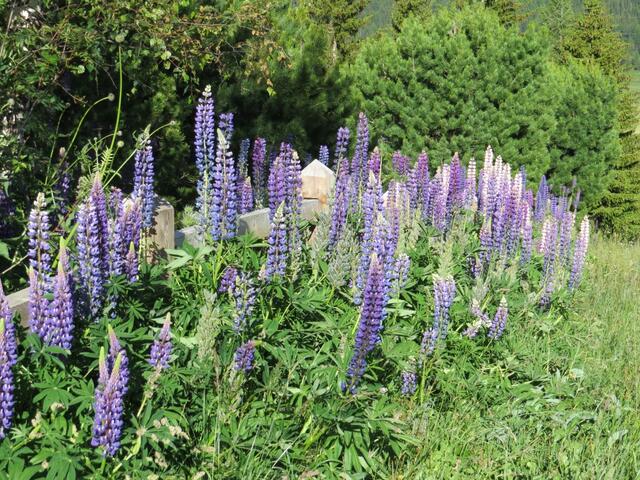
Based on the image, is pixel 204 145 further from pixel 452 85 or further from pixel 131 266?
pixel 452 85

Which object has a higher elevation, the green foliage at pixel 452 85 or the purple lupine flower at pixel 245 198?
the green foliage at pixel 452 85

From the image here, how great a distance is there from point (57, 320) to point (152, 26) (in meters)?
3.29

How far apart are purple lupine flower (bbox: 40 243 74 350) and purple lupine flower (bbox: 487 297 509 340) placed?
258 cm

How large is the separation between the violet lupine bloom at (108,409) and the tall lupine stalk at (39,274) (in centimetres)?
47

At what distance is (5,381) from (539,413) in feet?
9.35

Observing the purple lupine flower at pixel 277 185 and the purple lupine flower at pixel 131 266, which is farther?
the purple lupine flower at pixel 277 185

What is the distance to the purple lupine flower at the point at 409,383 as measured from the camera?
3.63 m

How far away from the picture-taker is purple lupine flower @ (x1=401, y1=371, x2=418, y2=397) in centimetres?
363

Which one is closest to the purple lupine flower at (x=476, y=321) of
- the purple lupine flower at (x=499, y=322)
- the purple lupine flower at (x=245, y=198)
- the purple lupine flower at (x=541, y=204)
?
the purple lupine flower at (x=499, y=322)

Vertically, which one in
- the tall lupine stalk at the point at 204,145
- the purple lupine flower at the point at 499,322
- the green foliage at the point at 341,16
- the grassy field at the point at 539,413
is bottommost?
the grassy field at the point at 539,413

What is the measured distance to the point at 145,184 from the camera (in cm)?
378

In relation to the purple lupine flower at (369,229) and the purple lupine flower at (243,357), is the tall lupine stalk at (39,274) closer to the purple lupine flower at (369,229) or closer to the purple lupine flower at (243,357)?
the purple lupine flower at (243,357)

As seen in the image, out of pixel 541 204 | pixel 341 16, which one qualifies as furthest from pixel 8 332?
pixel 341 16

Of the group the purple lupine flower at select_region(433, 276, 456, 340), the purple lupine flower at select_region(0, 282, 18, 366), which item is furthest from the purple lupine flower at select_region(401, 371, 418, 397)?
the purple lupine flower at select_region(0, 282, 18, 366)
